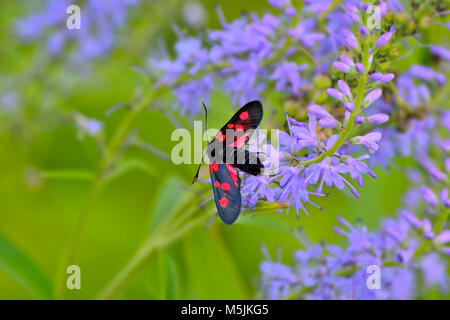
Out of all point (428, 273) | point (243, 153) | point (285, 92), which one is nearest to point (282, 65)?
point (285, 92)

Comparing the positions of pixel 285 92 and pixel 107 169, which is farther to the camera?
pixel 107 169

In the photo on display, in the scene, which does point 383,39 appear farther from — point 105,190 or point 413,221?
point 105,190

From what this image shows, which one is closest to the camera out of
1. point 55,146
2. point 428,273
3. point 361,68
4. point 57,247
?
point 361,68

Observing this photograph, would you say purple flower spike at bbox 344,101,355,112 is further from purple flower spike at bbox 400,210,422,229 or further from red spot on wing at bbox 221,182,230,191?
purple flower spike at bbox 400,210,422,229
